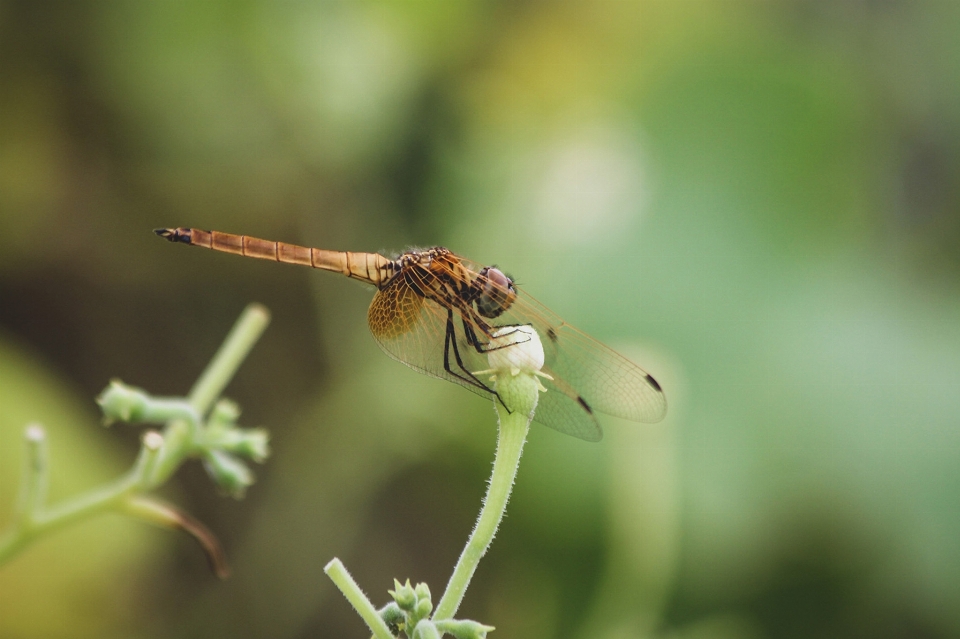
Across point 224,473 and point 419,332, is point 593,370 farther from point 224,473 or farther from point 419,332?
point 224,473

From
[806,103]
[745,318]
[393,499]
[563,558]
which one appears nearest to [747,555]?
[563,558]

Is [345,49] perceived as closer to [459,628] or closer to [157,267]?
[157,267]

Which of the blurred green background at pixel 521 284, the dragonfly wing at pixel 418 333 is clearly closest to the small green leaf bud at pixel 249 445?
the dragonfly wing at pixel 418 333

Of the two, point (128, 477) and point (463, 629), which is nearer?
point (463, 629)

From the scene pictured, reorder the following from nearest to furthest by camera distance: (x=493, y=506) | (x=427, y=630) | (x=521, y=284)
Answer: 1. (x=427, y=630)
2. (x=493, y=506)
3. (x=521, y=284)

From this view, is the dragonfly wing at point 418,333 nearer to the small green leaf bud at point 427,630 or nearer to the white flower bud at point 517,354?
the white flower bud at point 517,354

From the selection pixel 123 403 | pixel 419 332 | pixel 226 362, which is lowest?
pixel 123 403

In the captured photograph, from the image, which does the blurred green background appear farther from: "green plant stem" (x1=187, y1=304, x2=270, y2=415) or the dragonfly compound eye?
"green plant stem" (x1=187, y1=304, x2=270, y2=415)

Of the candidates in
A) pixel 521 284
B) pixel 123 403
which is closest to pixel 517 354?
pixel 123 403
